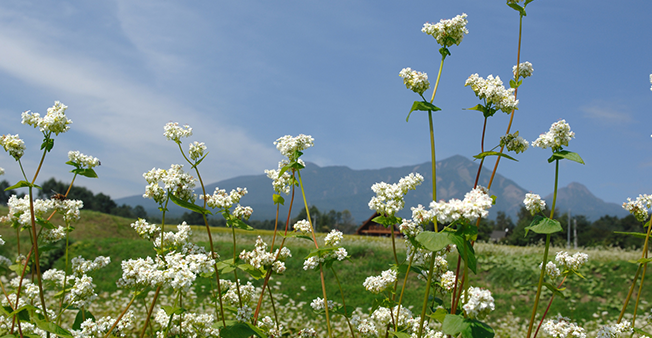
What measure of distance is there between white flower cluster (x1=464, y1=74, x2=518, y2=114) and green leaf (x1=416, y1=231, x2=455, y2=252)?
3.28ft

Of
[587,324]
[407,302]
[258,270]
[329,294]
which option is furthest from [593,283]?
[258,270]

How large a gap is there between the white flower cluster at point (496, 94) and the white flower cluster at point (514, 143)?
195 mm

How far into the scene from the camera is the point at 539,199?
2.25 meters

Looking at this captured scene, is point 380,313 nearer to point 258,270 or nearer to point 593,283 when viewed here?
point 258,270

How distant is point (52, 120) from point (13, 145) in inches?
14.0

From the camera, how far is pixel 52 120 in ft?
8.08

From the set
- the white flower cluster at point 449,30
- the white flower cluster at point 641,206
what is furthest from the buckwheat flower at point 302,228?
the white flower cluster at point 641,206

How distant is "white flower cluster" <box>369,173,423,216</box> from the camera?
7.45ft

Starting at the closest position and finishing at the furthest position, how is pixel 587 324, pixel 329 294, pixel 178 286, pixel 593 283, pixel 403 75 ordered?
pixel 178 286 → pixel 403 75 → pixel 587 324 → pixel 329 294 → pixel 593 283

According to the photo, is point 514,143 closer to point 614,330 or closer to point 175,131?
point 614,330

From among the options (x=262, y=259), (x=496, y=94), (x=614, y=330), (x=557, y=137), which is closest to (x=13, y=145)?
(x=262, y=259)

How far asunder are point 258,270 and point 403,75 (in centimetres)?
171

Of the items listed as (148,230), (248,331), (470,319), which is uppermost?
(148,230)

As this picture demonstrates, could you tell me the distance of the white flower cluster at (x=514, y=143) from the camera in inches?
90.3
